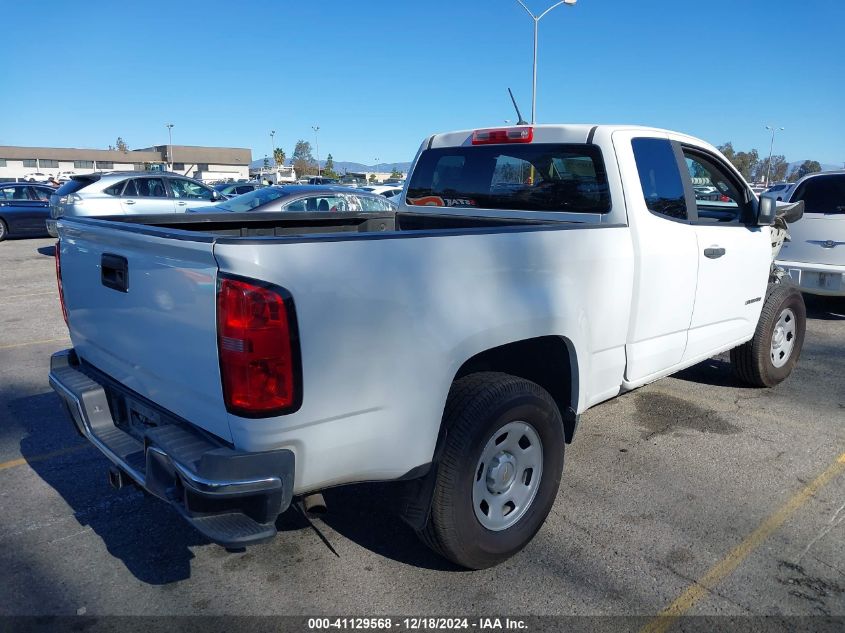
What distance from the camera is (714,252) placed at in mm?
4352

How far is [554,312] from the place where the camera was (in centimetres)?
315

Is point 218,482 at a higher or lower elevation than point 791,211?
lower

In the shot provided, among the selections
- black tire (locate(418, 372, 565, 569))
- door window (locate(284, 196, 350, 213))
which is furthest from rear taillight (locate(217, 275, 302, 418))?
door window (locate(284, 196, 350, 213))

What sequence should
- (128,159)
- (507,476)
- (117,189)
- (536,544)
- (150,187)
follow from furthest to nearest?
1. (128,159)
2. (150,187)
3. (117,189)
4. (536,544)
5. (507,476)

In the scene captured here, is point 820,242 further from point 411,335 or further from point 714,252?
point 411,335

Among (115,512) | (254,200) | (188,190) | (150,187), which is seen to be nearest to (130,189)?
(150,187)

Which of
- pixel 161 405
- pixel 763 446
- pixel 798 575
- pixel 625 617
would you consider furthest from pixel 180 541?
pixel 763 446

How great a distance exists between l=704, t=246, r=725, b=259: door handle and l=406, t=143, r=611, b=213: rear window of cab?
89 centimetres

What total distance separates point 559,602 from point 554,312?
4.15 feet

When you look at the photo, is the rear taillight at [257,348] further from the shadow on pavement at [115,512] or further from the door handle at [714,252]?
the door handle at [714,252]

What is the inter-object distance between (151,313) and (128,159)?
111 meters

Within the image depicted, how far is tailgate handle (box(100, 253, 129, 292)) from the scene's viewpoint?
9.25 feet

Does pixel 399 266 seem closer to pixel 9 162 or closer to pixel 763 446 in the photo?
pixel 763 446

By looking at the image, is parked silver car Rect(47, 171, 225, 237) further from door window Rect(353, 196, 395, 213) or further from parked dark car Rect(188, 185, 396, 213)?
door window Rect(353, 196, 395, 213)
